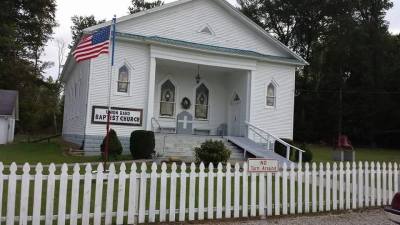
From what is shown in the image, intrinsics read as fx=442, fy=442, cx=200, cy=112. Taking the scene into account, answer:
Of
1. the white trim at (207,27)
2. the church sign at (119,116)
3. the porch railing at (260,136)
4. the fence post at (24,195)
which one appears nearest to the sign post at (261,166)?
the fence post at (24,195)

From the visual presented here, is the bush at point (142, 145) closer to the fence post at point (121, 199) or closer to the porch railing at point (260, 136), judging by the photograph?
the porch railing at point (260, 136)

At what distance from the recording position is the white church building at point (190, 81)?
19875 millimetres

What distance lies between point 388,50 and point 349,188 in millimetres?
39848

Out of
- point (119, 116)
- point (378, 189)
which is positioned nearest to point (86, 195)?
point (378, 189)

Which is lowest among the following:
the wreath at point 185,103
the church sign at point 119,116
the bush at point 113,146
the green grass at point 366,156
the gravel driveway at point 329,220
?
the gravel driveway at point 329,220

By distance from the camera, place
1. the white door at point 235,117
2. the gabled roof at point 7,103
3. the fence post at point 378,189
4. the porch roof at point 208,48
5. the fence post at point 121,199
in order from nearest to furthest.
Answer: the fence post at point 121,199 → the fence post at point 378,189 → the porch roof at point 208,48 → the white door at point 235,117 → the gabled roof at point 7,103

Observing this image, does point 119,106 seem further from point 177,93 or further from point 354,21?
point 354,21

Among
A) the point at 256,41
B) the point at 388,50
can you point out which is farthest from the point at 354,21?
the point at 256,41

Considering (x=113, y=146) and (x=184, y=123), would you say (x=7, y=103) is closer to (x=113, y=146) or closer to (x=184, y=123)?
(x=184, y=123)

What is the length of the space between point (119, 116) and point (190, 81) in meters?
5.82

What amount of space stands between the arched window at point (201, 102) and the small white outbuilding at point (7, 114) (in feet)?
58.4

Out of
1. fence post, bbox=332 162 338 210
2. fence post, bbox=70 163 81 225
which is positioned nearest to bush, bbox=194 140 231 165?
fence post, bbox=332 162 338 210

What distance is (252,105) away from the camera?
907 inches

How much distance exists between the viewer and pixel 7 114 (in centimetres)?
3497
